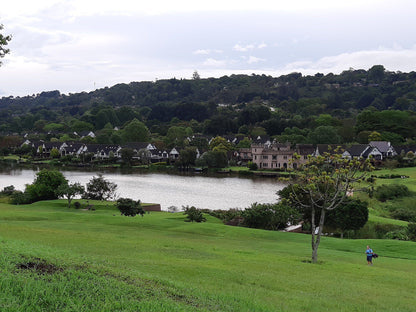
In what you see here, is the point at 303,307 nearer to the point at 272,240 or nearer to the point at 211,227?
the point at 272,240

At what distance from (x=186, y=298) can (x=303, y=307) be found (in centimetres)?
305

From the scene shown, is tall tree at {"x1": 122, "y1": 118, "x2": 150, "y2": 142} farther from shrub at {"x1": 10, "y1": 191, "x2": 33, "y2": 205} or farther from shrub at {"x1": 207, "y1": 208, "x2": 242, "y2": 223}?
shrub at {"x1": 207, "y1": 208, "x2": 242, "y2": 223}

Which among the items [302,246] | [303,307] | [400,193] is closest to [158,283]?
[303,307]

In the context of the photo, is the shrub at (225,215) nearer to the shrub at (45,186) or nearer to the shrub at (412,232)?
the shrub at (412,232)

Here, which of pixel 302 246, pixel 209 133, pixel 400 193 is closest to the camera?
pixel 302 246

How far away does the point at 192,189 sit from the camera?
2499 inches

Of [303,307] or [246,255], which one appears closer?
[303,307]

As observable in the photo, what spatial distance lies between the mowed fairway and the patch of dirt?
23 millimetres

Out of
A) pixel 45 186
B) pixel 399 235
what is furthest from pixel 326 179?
pixel 45 186

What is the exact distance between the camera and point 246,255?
18281mm

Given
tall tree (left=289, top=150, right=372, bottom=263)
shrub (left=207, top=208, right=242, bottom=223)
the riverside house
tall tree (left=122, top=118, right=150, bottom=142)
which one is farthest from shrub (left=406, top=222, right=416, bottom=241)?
tall tree (left=122, top=118, right=150, bottom=142)

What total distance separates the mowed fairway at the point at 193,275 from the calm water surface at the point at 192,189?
26926mm

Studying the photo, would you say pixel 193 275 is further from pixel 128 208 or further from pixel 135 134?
pixel 135 134

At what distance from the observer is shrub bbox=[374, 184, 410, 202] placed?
4997cm
